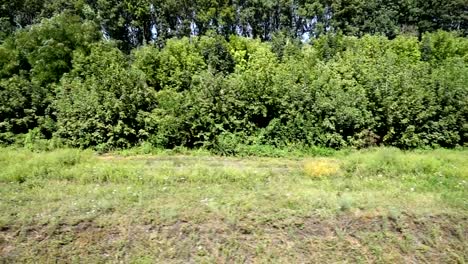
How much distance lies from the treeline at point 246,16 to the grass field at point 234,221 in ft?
104

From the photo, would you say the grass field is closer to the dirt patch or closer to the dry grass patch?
the dirt patch

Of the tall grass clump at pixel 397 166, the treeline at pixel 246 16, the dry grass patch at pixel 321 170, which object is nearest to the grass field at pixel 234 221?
the dry grass patch at pixel 321 170

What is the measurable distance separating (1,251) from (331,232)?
4.82 meters

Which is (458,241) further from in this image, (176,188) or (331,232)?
(176,188)

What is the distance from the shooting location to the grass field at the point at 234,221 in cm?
580

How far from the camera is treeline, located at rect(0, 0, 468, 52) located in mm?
37812

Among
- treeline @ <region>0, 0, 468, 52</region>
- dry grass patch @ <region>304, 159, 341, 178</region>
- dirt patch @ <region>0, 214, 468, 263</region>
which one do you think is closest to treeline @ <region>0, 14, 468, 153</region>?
dry grass patch @ <region>304, 159, 341, 178</region>

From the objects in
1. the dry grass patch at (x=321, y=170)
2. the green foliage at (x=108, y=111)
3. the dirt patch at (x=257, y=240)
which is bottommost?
the dirt patch at (x=257, y=240)

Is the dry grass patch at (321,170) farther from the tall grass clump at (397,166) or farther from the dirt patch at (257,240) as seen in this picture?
the dirt patch at (257,240)

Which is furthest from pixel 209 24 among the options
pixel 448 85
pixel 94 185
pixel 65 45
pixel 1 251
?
pixel 1 251

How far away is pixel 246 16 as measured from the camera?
4047 centimetres

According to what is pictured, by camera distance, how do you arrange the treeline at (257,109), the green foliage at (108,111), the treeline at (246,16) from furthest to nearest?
the treeline at (246,16) → the green foliage at (108,111) → the treeline at (257,109)

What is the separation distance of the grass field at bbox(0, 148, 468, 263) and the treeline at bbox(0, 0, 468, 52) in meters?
31.6

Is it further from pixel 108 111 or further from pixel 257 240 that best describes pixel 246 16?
pixel 257 240
